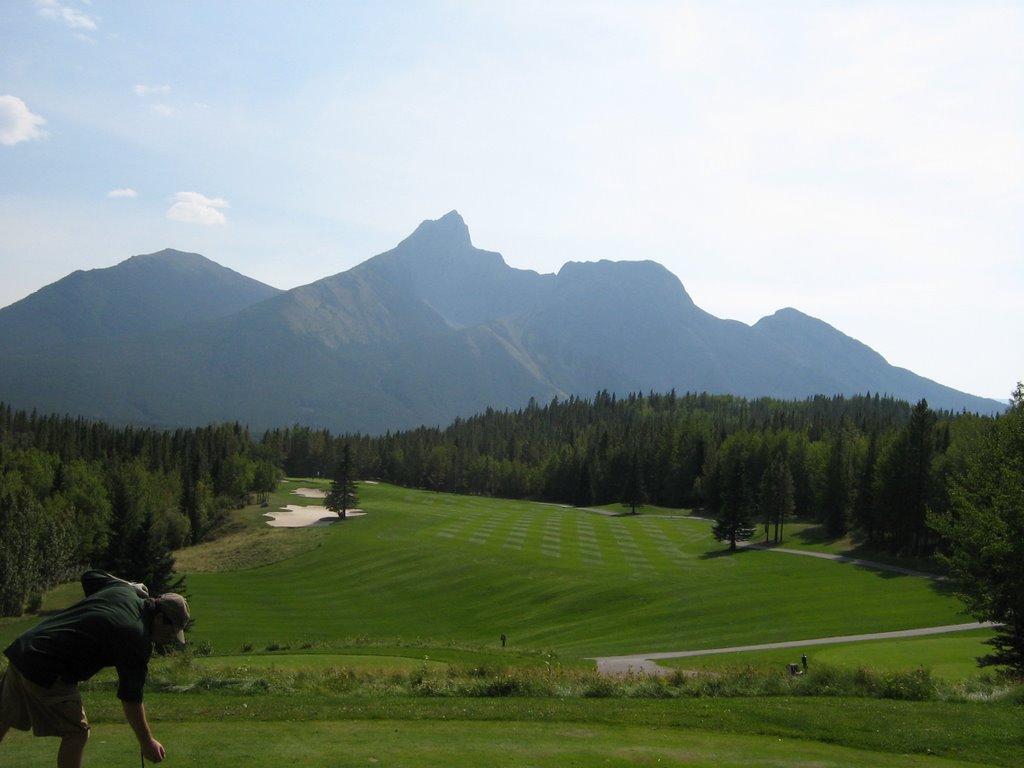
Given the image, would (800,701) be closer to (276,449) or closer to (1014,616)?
(1014,616)

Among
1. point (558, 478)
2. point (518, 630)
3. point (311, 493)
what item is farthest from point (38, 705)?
point (558, 478)

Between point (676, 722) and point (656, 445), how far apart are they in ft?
450

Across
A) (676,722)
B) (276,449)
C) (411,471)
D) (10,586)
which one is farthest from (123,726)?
(276,449)

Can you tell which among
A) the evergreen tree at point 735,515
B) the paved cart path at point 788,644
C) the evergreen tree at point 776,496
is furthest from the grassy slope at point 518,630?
the evergreen tree at point 776,496

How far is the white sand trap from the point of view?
10988 cm

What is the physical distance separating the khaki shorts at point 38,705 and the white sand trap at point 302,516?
10279 centimetres

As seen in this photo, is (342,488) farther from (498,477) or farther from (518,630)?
(498,477)

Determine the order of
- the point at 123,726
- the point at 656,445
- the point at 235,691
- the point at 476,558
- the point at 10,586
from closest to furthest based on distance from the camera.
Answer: the point at 123,726
the point at 235,691
the point at 10,586
the point at 476,558
the point at 656,445

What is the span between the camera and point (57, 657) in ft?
26.2

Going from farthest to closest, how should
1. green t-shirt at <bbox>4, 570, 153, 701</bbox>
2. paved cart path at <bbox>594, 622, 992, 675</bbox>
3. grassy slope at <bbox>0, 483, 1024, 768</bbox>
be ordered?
paved cart path at <bbox>594, 622, 992, 675</bbox>
grassy slope at <bbox>0, 483, 1024, 768</bbox>
green t-shirt at <bbox>4, 570, 153, 701</bbox>

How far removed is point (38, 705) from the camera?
8.09m

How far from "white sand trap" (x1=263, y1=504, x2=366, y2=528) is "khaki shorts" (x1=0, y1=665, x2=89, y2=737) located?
102792 mm

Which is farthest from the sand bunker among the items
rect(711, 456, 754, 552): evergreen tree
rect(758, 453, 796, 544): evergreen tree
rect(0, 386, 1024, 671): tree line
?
rect(758, 453, 796, 544): evergreen tree

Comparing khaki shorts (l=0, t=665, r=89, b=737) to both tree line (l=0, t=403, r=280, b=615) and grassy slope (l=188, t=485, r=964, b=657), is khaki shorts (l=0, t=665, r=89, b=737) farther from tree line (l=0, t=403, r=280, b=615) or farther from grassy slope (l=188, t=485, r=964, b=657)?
tree line (l=0, t=403, r=280, b=615)
